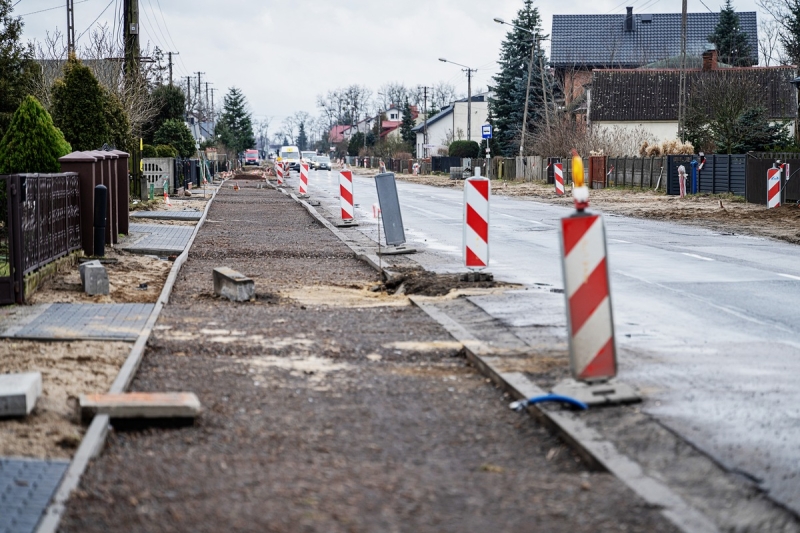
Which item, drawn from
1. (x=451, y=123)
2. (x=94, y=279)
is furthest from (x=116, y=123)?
(x=451, y=123)

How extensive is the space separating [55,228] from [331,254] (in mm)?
5739

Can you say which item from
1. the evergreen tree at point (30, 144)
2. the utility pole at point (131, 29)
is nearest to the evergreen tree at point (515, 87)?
the utility pole at point (131, 29)

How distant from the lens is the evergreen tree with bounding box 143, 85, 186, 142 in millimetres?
60272

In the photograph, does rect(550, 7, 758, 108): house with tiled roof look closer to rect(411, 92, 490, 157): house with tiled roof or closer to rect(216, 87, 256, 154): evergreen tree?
rect(411, 92, 490, 157): house with tiled roof

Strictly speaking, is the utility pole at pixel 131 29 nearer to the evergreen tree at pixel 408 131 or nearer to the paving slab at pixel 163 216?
the paving slab at pixel 163 216

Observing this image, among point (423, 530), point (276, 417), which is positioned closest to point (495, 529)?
point (423, 530)

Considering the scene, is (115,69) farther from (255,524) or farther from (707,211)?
(255,524)

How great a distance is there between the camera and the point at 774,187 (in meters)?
28.8

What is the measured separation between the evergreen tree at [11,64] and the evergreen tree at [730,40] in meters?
70.2

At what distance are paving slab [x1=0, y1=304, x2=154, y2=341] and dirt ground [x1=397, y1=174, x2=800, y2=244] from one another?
13917 mm

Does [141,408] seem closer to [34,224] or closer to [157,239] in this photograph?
[34,224]

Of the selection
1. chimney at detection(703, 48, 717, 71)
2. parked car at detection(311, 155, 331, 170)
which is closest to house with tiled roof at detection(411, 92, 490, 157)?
parked car at detection(311, 155, 331, 170)

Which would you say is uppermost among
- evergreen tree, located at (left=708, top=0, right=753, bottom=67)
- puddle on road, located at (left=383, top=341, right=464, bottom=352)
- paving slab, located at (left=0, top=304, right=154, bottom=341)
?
evergreen tree, located at (left=708, top=0, right=753, bottom=67)

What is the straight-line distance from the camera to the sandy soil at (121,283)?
1143cm
